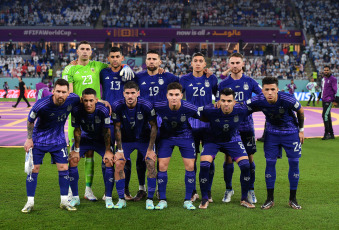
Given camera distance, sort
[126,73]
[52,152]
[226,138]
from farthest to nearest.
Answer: [126,73]
[226,138]
[52,152]

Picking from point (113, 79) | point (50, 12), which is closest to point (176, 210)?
point (113, 79)

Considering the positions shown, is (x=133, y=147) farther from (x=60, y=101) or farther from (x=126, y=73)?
(x=60, y=101)

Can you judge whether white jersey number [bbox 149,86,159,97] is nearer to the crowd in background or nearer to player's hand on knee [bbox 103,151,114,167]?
player's hand on knee [bbox 103,151,114,167]

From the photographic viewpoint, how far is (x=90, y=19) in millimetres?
47188

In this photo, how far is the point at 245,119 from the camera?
7988 mm

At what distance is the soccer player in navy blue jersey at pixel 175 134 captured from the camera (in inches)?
285

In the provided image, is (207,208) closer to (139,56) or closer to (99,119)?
(99,119)

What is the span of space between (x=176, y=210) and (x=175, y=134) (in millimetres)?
1284

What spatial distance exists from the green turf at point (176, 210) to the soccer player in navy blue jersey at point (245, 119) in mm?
324

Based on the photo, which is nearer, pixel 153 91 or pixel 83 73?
pixel 153 91

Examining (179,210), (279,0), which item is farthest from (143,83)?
(279,0)

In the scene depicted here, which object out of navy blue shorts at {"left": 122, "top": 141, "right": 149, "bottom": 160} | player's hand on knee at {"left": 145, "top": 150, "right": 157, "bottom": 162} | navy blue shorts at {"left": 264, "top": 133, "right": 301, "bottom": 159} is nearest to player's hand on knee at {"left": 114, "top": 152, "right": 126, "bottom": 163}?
navy blue shorts at {"left": 122, "top": 141, "right": 149, "bottom": 160}

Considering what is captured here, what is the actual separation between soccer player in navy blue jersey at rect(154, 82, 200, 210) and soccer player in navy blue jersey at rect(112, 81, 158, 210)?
5.8 inches

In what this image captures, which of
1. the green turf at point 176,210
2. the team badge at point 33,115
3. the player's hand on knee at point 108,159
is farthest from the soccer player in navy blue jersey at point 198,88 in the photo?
the team badge at point 33,115
